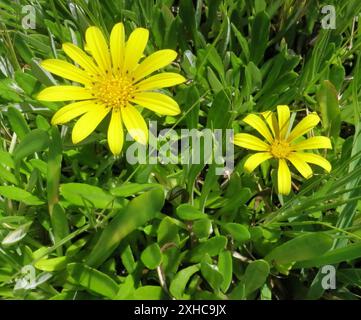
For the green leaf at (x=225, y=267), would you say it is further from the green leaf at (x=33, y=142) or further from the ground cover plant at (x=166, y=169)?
the green leaf at (x=33, y=142)

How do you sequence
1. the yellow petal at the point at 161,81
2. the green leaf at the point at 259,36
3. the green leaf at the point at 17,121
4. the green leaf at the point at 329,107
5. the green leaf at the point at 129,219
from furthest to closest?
the green leaf at the point at 259,36 < the green leaf at the point at 329,107 < the green leaf at the point at 17,121 < the yellow petal at the point at 161,81 < the green leaf at the point at 129,219

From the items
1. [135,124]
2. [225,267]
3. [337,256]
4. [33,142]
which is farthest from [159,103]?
[337,256]

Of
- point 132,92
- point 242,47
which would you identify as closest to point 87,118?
point 132,92

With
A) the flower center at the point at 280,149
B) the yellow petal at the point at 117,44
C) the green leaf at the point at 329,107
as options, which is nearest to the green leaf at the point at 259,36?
the green leaf at the point at 329,107

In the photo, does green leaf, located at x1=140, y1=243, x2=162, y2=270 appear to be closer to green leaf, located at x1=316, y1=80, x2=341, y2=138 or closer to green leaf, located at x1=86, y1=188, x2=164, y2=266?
green leaf, located at x1=86, y1=188, x2=164, y2=266

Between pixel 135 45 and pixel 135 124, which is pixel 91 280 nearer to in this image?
pixel 135 124

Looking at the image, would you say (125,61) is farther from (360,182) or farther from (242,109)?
(360,182)
